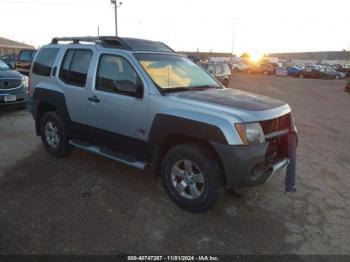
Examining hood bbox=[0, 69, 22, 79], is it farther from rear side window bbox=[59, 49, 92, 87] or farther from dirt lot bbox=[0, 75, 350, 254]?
rear side window bbox=[59, 49, 92, 87]

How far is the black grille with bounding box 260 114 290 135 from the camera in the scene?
10.7ft

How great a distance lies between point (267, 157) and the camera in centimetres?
343

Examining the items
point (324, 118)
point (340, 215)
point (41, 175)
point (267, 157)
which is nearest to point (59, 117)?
point (41, 175)

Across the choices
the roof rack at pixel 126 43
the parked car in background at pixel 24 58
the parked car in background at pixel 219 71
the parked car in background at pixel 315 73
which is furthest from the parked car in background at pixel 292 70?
the roof rack at pixel 126 43

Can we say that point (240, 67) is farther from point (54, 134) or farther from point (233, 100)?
point (233, 100)

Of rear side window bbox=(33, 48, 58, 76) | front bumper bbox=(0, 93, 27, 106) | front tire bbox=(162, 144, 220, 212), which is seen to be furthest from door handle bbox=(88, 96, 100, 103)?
front bumper bbox=(0, 93, 27, 106)

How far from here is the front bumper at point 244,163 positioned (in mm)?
2982

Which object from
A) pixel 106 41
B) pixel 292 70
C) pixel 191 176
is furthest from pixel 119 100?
pixel 292 70

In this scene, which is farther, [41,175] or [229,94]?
[41,175]

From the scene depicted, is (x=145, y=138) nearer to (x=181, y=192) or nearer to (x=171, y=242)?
(x=181, y=192)

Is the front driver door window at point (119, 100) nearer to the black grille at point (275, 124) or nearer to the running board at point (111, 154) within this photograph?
the running board at point (111, 154)

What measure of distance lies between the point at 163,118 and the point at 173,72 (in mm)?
973

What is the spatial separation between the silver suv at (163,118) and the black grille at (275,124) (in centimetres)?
1

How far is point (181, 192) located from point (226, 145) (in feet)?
3.09
